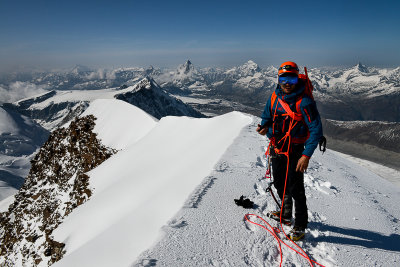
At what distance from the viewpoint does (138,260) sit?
493 cm

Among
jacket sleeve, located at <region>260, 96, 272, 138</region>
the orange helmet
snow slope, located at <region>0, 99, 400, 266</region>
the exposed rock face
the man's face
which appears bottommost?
the exposed rock face

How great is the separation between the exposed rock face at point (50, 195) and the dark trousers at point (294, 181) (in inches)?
526

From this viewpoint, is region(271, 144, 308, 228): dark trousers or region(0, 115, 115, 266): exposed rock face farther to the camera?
region(0, 115, 115, 266): exposed rock face

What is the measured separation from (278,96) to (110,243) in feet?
19.1

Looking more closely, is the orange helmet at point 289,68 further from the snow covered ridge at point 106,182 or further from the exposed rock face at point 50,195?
the exposed rock face at point 50,195

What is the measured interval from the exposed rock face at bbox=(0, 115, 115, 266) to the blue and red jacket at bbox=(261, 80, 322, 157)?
45.7 feet

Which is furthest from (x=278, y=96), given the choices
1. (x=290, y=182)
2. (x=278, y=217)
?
(x=278, y=217)

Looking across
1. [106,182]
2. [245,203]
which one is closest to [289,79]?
[245,203]

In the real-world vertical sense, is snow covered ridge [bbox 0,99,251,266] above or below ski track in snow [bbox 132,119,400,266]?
below

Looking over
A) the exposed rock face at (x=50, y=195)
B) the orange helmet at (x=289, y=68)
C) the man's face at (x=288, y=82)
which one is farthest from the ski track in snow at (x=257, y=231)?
the exposed rock face at (x=50, y=195)

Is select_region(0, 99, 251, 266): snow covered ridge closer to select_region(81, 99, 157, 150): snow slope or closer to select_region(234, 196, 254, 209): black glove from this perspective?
select_region(81, 99, 157, 150): snow slope

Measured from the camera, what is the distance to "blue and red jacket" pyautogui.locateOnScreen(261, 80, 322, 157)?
535cm

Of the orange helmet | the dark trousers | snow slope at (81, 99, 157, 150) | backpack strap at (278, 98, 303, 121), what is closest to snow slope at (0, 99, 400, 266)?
the dark trousers

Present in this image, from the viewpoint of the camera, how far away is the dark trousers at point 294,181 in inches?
235
